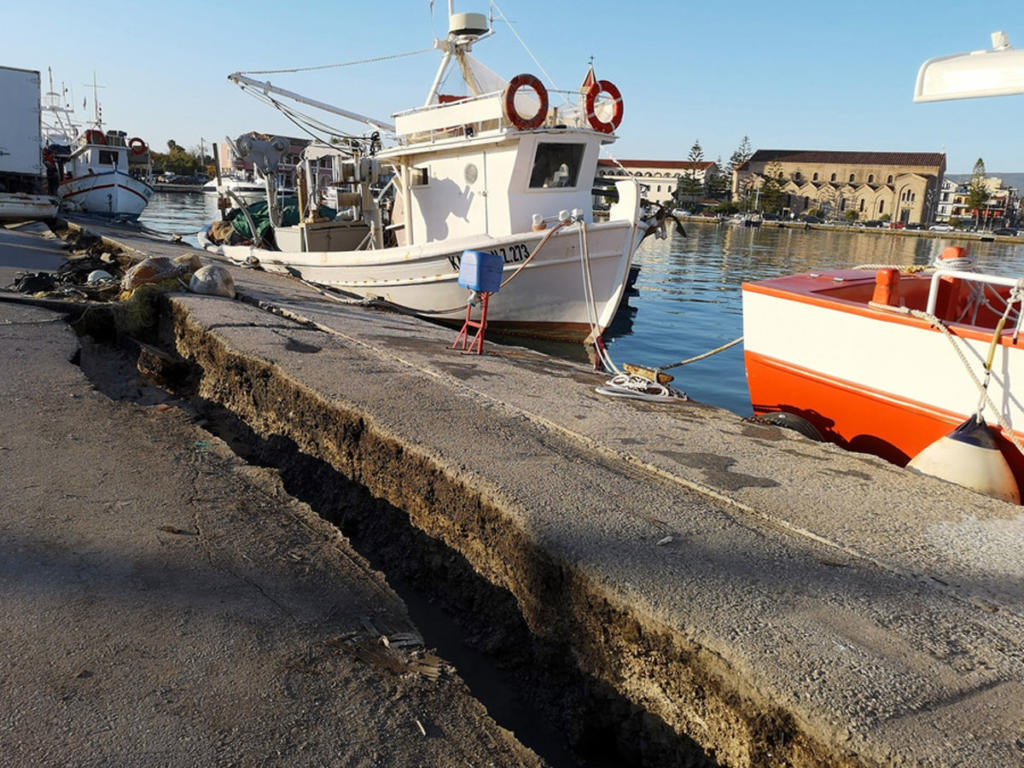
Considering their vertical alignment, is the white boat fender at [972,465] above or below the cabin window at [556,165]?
below

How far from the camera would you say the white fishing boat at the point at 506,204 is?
1041 cm

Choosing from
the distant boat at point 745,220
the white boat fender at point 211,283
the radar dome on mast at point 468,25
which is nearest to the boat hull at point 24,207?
the radar dome on mast at point 468,25

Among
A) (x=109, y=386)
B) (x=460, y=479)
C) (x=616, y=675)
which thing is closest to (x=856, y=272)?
(x=460, y=479)

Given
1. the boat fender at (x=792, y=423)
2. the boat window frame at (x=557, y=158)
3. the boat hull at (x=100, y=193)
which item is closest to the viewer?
the boat fender at (x=792, y=423)

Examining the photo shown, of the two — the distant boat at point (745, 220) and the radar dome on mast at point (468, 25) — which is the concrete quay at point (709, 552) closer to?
the radar dome on mast at point (468, 25)

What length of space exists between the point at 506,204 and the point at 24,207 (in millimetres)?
14860

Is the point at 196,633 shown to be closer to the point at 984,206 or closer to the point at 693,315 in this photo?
the point at 693,315

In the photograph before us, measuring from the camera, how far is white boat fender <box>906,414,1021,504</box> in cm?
391

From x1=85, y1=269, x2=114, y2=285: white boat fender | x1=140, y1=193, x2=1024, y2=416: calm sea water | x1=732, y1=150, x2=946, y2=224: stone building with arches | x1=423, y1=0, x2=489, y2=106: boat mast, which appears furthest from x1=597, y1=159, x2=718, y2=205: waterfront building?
x1=85, y1=269, x2=114, y2=285: white boat fender

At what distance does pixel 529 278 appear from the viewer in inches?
420

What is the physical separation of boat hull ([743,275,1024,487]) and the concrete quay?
3.48ft

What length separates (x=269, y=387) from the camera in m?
5.11

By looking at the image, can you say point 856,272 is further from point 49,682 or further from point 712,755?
point 49,682

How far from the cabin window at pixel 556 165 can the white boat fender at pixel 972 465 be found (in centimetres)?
781
